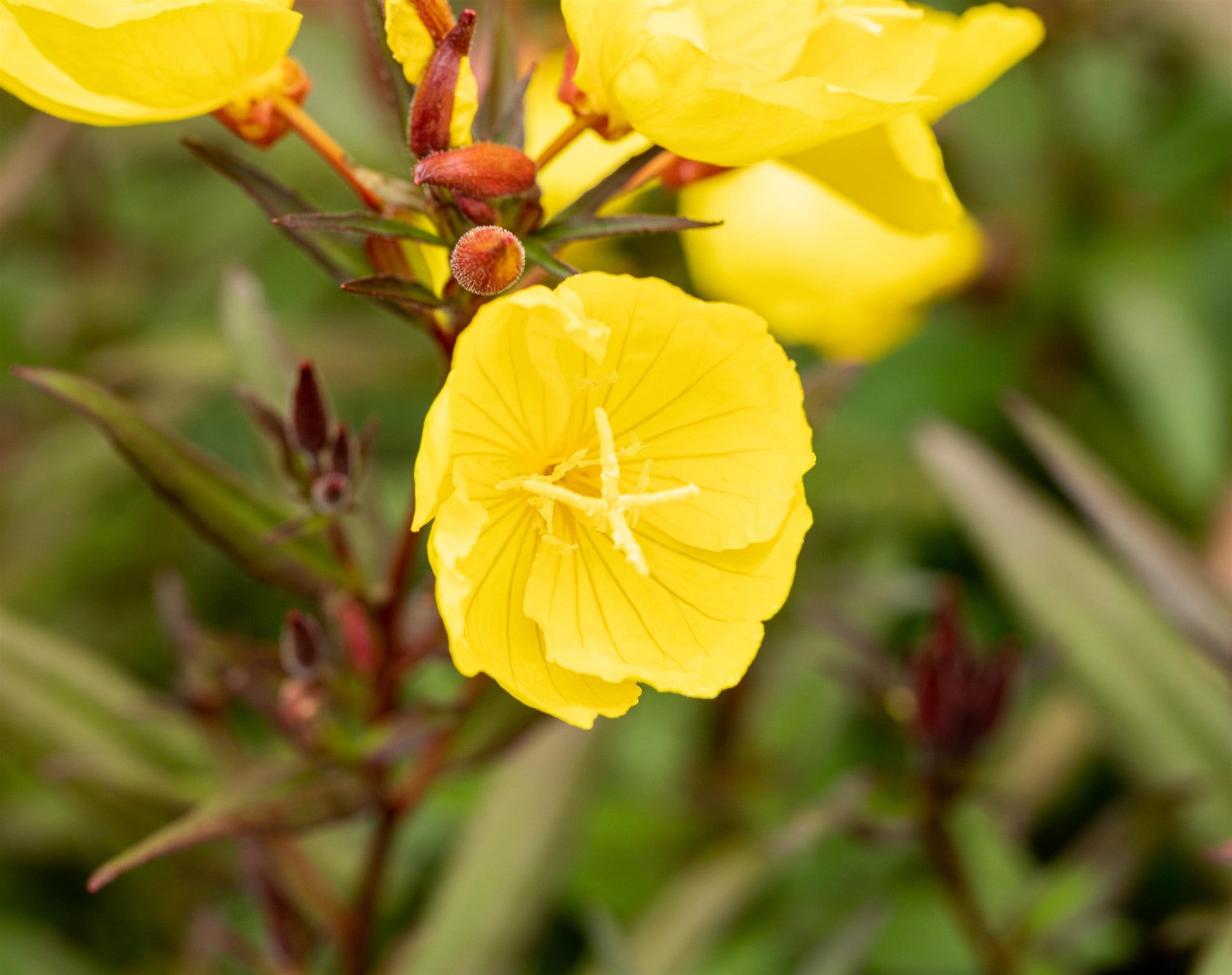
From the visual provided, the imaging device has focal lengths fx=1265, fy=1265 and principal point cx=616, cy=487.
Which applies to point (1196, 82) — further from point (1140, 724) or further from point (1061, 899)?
point (1061, 899)


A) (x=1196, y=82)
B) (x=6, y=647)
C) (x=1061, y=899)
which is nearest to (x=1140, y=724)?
(x=1061, y=899)

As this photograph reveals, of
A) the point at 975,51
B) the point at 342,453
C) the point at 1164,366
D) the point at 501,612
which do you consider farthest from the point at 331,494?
the point at 1164,366

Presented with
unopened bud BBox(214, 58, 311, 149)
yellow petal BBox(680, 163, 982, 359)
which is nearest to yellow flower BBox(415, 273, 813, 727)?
unopened bud BBox(214, 58, 311, 149)

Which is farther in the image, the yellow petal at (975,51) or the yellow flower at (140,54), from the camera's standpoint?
the yellow petal at (975,51)

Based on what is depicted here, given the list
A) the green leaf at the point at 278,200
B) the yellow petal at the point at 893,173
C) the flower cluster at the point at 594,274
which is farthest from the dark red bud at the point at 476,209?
the yellow petal at the point at 893,173

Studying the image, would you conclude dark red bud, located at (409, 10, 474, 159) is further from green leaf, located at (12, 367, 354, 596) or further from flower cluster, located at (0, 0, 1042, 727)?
green leaf, located at (12, 367, 354, 596)

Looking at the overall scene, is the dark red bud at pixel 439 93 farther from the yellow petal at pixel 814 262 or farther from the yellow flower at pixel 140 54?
the yellow petal at pixel 814 262

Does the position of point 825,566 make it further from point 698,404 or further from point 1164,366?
point 698,404
